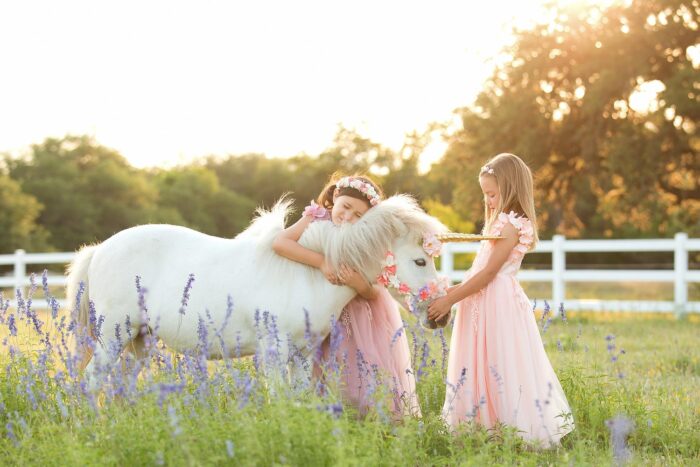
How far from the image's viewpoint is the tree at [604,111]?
18875 millimetres

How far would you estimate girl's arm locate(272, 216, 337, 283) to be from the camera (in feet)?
15.1

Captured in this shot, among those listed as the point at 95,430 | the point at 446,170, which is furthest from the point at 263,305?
the point at 446,170

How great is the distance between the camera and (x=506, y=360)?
4758 mm

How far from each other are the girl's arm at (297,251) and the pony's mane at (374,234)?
0.06m

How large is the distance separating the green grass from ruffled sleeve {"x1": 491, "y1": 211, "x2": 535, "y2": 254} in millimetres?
889

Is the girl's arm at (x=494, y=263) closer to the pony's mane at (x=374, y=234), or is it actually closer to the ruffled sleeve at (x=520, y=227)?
the ruffled sleeve at (x=520, y=227)

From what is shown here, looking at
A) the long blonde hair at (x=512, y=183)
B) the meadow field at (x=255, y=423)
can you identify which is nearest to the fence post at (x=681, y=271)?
the meadow field at (x=255, y=423)

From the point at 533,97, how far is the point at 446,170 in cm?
352

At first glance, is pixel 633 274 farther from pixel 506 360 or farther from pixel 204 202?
pixel 204 202

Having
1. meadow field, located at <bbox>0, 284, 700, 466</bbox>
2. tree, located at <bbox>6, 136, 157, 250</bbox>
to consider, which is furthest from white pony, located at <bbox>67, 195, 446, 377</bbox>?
tree, located at <bbox>6, 136, 157, 250</bbox>

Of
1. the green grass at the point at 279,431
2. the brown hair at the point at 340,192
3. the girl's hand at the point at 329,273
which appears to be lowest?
the green grass at the point at 279,431

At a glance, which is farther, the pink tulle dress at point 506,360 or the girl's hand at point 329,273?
the pink tulle dress at point 506,360

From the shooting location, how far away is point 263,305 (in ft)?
15.1

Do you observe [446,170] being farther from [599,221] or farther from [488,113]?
[599,221]
